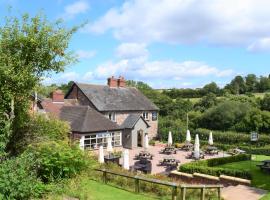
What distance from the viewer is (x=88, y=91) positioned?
Answer: 4025cm

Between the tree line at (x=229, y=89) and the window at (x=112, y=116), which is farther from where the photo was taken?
the tree line at (x=229, y=89)

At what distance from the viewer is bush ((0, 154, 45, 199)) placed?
10.0 metres

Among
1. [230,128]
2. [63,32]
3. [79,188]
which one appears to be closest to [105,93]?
[230,128]

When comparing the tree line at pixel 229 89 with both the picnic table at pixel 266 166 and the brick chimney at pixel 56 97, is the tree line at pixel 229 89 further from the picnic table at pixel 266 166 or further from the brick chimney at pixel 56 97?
the picnic table at pixel 266 166

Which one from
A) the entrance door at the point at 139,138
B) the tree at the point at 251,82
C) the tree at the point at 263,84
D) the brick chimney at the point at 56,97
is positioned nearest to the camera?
the brick chimney at the point at 56,97

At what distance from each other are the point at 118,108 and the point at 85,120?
7.48 metres

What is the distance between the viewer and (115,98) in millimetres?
41906

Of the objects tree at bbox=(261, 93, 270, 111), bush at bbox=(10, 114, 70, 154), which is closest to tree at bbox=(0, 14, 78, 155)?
bush at bbox=(10, 114, 70, 154)

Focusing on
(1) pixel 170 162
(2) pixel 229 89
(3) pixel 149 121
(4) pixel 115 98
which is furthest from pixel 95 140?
(2) pixel 229 89

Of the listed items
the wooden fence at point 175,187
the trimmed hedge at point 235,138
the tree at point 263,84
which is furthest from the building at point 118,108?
the tree at point 263,84

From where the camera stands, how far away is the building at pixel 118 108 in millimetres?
38025

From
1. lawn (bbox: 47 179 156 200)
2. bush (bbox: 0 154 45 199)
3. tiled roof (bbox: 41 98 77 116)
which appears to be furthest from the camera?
tiled roof (bbox: 41 98 77 116)

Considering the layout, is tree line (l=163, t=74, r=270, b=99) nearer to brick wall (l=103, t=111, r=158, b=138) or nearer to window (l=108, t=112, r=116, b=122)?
brick wall (l=103, t=111, r=158, b=138)

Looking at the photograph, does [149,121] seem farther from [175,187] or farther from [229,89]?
[229,89]
